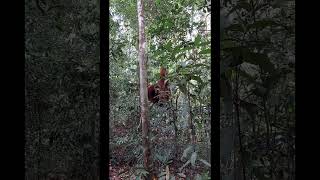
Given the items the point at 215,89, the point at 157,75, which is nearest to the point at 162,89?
the point at 157,75

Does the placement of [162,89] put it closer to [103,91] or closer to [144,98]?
[144,98]

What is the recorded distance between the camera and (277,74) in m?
1.38

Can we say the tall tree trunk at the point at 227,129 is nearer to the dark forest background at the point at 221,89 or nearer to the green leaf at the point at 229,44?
the dark forest background at the point at 221,89

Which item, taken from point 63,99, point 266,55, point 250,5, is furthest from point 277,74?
point 63,99

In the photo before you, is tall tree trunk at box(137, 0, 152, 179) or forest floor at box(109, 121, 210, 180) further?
forest floor at box(109, 121, 210, 180)

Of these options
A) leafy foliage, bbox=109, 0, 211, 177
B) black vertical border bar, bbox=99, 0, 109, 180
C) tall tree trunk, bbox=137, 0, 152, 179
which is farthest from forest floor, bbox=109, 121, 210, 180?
black vertical border bar, bbox=99, 0, 109, 180

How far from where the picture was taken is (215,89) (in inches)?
54.9

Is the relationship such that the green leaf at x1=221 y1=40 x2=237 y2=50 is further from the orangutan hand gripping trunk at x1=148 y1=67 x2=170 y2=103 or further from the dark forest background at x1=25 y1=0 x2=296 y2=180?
the orangutan hand gripping trunk at x1=148 y1=67 x2=170 y2=103

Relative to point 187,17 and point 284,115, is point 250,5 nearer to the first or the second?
point 284,115

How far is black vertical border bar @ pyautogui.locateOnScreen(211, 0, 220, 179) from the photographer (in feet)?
4.55

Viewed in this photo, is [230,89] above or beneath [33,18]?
beneath

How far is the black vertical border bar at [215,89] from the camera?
1386mm

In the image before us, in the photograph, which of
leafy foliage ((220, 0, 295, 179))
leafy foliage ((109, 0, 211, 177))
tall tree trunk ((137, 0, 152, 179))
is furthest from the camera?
leafy foliage ((109, 0, 211, 177))
